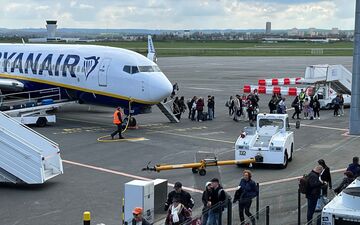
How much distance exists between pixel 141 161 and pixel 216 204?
405 inches

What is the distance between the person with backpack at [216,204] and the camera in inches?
500

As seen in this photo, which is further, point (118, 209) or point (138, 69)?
point (138, 69)

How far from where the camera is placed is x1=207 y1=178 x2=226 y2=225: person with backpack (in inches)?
500

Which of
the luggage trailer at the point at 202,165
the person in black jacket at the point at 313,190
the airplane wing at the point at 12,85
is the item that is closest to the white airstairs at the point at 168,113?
the airplane wing at the point at 12,85

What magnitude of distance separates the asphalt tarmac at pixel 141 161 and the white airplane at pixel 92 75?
5.63ft

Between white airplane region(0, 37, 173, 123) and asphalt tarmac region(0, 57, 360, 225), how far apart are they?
171 centimetres

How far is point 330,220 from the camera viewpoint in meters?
10.2

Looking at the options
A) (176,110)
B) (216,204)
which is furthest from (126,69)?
(216,204)

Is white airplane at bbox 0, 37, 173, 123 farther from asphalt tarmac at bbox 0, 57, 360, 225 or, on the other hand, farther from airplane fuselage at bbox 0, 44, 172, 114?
asphalt tarmac at bbox 0, 57, 360, 225

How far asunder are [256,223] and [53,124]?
21.5m

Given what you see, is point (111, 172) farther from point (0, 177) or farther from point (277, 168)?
point (277, 168)

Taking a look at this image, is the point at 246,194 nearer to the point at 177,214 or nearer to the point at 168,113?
the point at 177,214

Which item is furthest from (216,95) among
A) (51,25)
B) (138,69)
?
(51,25)

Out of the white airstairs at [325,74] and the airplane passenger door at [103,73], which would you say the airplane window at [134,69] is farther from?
the white airstairs at [325,74]
